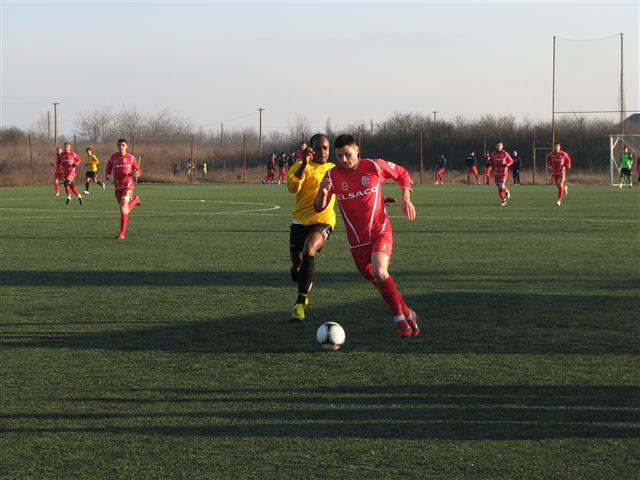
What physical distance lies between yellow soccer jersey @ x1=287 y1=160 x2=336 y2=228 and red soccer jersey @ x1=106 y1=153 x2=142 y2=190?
380 inches

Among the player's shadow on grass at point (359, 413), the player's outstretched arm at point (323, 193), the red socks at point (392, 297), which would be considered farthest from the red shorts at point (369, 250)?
the player's shadow on grass at point (359, 413)

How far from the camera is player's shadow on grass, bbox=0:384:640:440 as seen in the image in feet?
17.8

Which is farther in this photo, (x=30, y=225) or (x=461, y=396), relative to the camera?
(x=30, y=225)

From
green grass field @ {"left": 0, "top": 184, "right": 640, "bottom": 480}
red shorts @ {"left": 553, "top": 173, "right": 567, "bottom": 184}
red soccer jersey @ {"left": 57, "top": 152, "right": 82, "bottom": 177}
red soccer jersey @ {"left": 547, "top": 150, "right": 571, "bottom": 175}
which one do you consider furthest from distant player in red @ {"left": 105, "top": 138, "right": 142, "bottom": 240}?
red soccer jersey @ {"left": 547, "top": 150, "right": 571, "bottom": 175}

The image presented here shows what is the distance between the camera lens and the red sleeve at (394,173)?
341 inches

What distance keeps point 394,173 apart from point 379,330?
141cm

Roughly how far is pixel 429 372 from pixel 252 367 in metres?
1.29

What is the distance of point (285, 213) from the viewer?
89.6 feet

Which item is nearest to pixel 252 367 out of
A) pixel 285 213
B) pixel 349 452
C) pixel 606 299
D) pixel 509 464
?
pixel 349 452

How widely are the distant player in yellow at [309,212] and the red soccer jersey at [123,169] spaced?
31.6 ft

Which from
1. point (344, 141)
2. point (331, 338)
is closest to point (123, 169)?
point (344, 141)

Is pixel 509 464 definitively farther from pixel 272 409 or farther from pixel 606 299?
pixel 606 299

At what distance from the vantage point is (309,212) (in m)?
9.93

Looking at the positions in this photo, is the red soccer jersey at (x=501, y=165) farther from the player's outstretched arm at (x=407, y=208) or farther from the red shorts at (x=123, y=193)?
the player's outstretched arm at (x=407, y=208)
